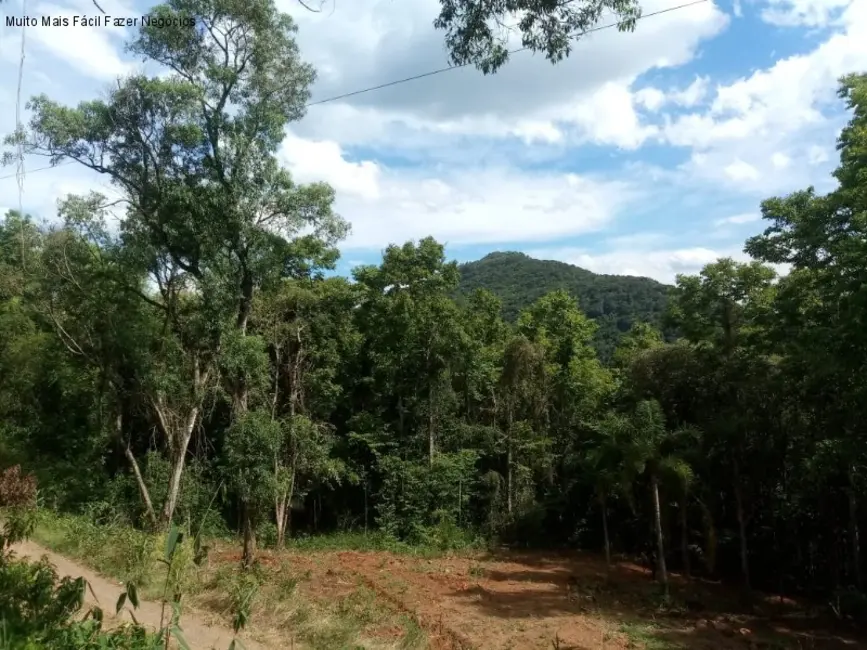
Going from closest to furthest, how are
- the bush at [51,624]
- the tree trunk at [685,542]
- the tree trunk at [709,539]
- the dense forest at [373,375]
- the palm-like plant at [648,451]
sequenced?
the bush at [51,624] → the dense forest at [373,375] → the palm-like plant at [648,451] → the tree trunk at [709,539] → the tree trunk at [685,542]

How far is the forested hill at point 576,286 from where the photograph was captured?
4931 centimetres

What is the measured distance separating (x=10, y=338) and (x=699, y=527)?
61.5 ft

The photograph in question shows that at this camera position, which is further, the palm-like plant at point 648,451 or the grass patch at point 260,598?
the palm-like plant at point 648,451

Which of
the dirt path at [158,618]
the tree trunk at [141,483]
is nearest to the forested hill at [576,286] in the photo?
the tree trunk at [141,483]

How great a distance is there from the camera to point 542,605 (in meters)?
12.1

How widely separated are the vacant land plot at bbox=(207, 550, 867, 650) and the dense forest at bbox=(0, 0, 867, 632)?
1.16 metres

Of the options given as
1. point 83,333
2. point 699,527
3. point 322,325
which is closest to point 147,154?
point 83,333

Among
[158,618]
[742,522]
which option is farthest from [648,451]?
[158,618]

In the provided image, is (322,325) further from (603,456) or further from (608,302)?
(608,302)

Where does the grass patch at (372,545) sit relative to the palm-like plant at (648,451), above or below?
below

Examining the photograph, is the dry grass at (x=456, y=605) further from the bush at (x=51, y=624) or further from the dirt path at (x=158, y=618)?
the bush at (x=51, y=624)

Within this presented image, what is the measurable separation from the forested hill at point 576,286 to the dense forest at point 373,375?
22.8 meters

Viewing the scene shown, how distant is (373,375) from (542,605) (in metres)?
10.3

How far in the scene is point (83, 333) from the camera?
47.2 ft
